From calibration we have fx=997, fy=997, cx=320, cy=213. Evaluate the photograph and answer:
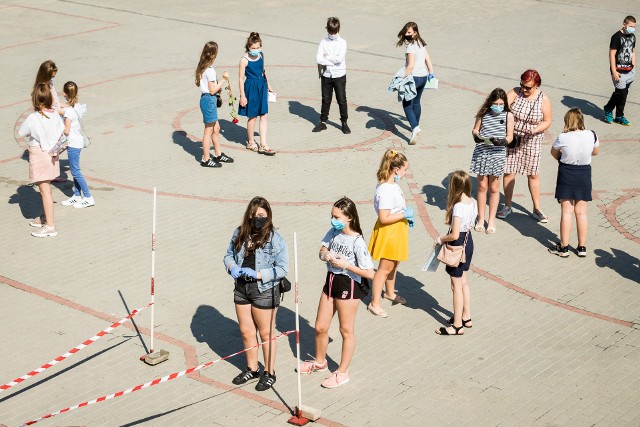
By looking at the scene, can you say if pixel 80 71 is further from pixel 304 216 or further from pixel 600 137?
pixel 600 137

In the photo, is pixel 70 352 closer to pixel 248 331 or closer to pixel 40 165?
pixel 248 331

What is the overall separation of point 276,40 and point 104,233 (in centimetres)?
1190

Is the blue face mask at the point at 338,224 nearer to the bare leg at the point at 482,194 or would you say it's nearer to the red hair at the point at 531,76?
the bare leg at the point at 482,194

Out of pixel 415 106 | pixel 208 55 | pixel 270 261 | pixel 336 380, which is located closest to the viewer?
pixel 270 261

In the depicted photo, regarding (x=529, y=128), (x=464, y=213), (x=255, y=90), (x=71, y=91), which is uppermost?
(x=71, y=91)

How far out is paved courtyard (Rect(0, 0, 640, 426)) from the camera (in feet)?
30.9

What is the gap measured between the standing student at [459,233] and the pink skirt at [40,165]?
542 centimetres

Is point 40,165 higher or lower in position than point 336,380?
higher

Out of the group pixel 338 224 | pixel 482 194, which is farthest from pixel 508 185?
pixel 338 224

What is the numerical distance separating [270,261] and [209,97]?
21.7 ft

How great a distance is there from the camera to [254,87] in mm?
15961

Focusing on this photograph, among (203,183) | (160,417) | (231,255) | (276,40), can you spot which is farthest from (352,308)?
(276,40)

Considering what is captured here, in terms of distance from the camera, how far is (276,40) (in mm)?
24078

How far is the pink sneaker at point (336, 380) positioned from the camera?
953 cm
